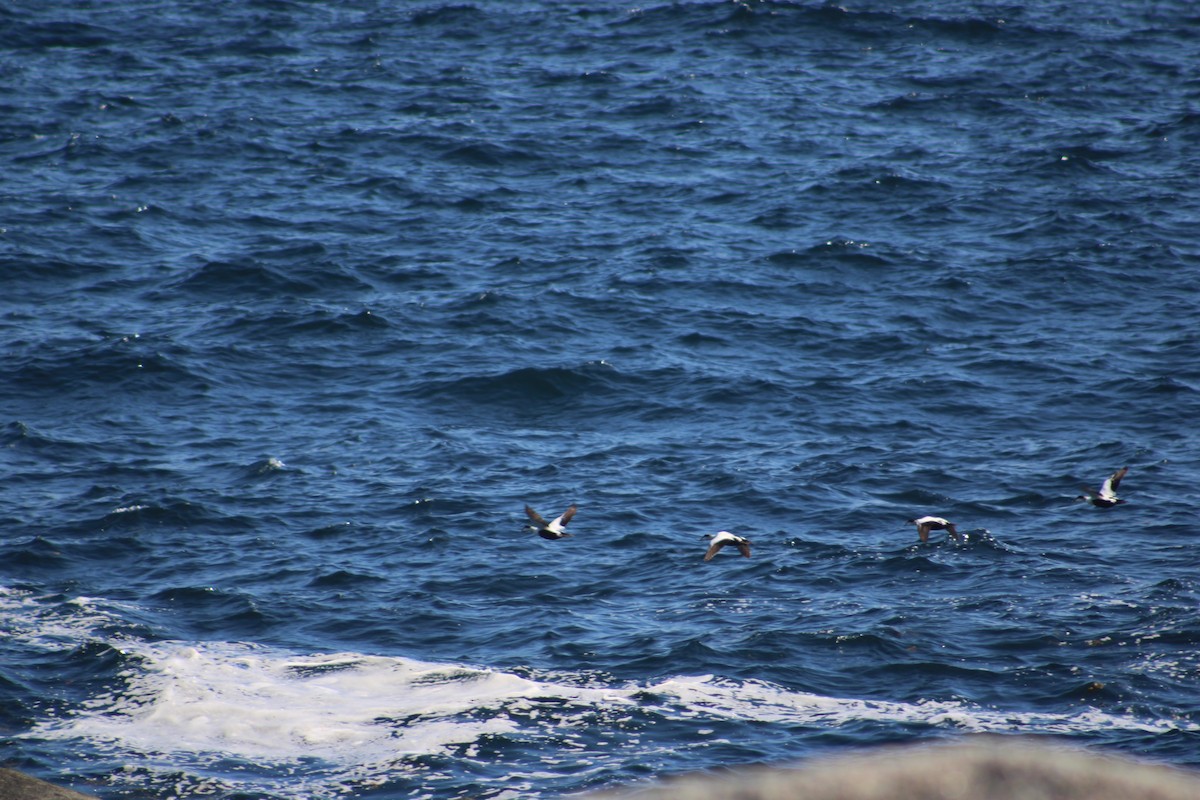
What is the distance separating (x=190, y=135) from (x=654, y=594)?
3702 cm

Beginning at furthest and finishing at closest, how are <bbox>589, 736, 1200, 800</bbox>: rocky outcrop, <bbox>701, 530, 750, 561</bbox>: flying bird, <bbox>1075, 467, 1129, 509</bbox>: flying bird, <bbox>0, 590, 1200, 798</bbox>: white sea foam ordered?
<bbox>1075, 467, 1129, 509</bbox>: flying bird
<bbox>701, 530, 750, 561</bbox>: flying bird
<bbox>0, 590, 1200, 798</bbox>: white sea foam
<bbox>589, 736, 1200, 800</bbox>: rocky outcrop

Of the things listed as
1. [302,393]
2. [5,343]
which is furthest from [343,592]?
[5,343]

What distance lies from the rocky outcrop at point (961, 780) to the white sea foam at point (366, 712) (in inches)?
684

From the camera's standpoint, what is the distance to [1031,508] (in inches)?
1195

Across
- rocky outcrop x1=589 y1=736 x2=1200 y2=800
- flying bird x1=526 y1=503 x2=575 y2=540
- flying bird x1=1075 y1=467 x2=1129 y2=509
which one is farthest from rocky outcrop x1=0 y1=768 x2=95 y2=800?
flying bird x1=1075 y1=467 x2=1129 y2=509

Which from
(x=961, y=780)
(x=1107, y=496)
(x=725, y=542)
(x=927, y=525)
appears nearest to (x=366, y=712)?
(x=725, y=542)

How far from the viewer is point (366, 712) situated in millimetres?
22969

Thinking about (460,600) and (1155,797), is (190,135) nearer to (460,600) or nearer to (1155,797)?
(460,600)

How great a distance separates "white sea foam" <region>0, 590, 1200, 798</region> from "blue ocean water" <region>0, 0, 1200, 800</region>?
0.09 metres

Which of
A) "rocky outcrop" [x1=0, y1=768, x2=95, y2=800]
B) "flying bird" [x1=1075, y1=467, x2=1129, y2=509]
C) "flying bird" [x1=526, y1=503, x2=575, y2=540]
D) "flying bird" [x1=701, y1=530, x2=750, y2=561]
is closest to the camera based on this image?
"rocky outcrop" [x1=0, y1=768, x2=95, y2=800]

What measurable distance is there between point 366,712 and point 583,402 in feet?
50.6

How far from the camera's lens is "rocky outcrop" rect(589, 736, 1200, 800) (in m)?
4.48

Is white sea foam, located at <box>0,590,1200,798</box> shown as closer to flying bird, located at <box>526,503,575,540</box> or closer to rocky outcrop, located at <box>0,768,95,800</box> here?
flying bird, located at <box>526,503,575,540</box>

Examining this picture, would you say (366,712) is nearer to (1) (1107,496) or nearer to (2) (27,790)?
(2) (27,790)
